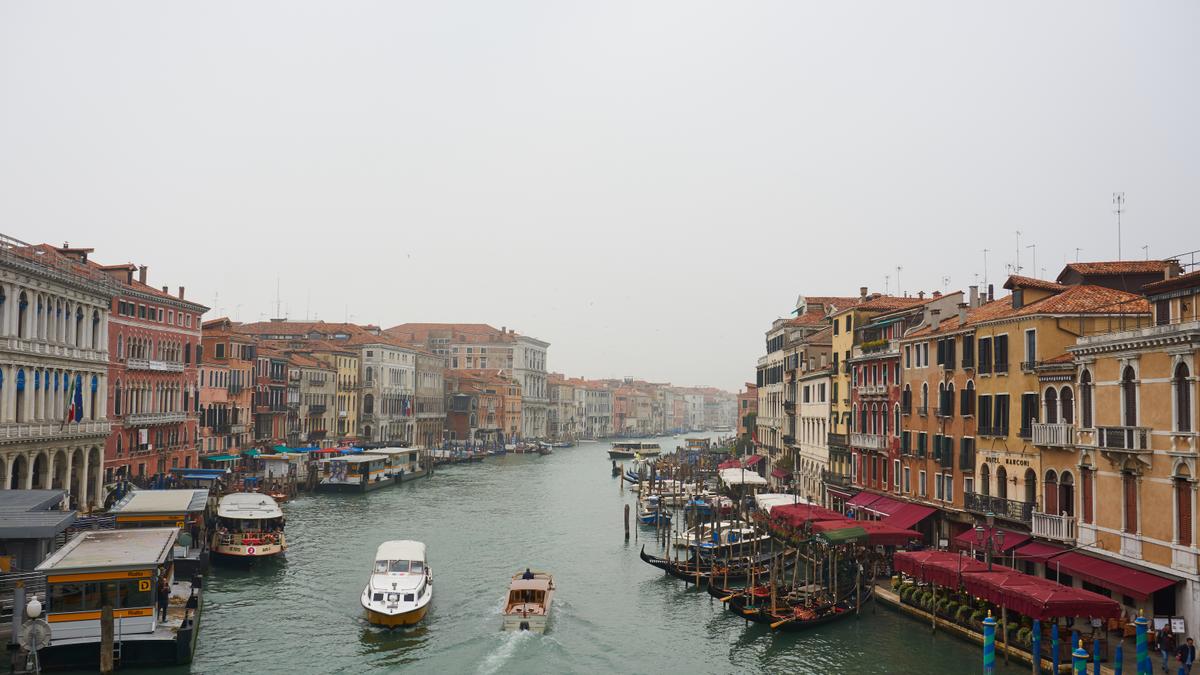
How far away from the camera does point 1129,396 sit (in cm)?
2002

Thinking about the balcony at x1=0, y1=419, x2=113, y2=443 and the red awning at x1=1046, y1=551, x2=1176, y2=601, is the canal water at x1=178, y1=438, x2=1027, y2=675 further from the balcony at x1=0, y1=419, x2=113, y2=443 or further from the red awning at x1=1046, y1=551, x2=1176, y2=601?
the balcony at x1=0, y1=419, x2=113, y2=443

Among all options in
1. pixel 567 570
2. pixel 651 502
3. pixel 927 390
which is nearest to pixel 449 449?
pixel 651 502

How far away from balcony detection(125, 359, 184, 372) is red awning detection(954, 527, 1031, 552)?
33.1 m

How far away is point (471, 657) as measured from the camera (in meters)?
21.0

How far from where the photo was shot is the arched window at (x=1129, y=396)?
19.8m

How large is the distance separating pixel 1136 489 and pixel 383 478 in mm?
45844

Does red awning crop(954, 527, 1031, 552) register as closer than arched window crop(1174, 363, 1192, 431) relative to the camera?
No

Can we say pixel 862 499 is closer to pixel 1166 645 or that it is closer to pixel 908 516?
pixel 908 516

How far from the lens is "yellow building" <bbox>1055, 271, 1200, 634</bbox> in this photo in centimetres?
1817

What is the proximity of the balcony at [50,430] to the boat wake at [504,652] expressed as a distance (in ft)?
53.8

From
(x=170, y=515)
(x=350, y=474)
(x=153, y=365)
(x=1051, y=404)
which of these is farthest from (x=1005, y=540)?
(x=350, y=474)

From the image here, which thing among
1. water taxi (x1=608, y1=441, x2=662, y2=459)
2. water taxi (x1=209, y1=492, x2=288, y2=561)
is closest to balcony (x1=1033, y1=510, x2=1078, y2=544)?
water taxi (x1=209, y1=492, x2=288, y2=561)

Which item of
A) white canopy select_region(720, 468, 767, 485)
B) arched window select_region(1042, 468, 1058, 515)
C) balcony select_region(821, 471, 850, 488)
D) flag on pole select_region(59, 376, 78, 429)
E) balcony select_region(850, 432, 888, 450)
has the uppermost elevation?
flag on pole select_region(59, 376, 78, 429)

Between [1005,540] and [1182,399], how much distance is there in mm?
7016
